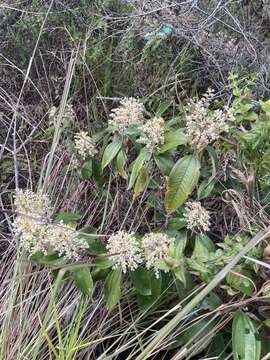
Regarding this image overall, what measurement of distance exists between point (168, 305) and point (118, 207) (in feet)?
0.95

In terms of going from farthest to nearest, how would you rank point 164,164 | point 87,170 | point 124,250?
1. point 87,170
2. point 164,164
3. point 124,250

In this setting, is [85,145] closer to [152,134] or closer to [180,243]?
[152,134]

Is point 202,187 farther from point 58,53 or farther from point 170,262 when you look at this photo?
point 58,53

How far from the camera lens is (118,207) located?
1.36 meters

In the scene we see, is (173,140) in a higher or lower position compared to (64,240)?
higher

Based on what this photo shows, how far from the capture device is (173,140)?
1.10 m

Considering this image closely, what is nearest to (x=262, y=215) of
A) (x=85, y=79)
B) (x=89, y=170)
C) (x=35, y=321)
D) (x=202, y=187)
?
(x=202, y=187)

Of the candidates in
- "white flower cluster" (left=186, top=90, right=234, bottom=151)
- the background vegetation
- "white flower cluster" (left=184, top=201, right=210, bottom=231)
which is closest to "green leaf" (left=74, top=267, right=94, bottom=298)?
the background vegetation

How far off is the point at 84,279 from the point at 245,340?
1.16 ft

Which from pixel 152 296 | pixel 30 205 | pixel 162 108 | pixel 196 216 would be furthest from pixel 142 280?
pixel 162 108

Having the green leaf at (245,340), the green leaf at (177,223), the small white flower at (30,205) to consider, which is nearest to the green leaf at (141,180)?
the green leaf at (177,223)

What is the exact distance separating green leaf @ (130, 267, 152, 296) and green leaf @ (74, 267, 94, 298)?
0.09 m

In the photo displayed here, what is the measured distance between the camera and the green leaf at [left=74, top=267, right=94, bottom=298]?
1.08 meters

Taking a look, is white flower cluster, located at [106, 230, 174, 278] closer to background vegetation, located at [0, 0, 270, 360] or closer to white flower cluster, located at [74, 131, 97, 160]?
background vegetation, located at [0, 0, 270, 360]
